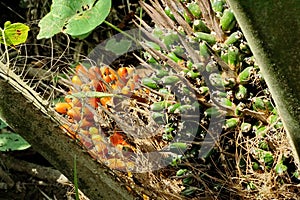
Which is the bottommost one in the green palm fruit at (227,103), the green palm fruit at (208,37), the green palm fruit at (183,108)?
the green palm fruit at (183,108)

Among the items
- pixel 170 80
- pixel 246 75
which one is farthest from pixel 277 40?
pixel 170 80

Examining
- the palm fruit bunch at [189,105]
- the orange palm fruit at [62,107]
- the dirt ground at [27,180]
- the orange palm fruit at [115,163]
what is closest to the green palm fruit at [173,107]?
the palm fruit bunch at [189,105]

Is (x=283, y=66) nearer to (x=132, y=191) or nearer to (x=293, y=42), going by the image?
(x=293, y=42)

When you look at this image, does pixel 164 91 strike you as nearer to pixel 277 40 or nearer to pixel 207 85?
pixel 207 85

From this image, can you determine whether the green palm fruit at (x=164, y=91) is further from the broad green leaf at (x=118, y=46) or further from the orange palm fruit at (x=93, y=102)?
the broad green leaf at (x=118, y=46)

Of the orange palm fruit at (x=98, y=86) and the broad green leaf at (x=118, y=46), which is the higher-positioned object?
the broad green leaf at (x=118, y=46)

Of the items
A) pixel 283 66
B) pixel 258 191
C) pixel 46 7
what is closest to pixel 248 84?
pixel 258 191
